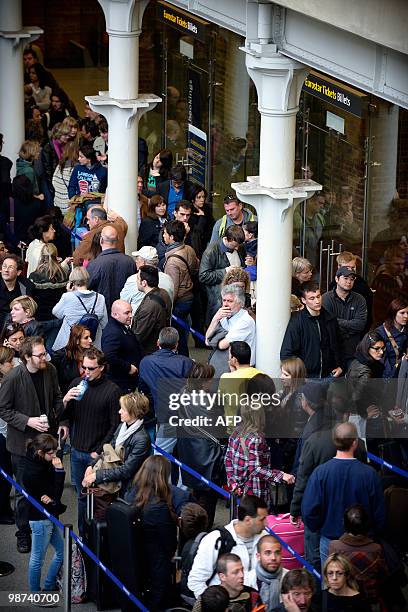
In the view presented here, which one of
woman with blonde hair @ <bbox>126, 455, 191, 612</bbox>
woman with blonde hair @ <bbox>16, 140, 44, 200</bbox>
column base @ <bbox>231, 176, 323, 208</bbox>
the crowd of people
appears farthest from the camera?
woman with blonde hair @ <bbox>16, 140, 44, 200</bbox>

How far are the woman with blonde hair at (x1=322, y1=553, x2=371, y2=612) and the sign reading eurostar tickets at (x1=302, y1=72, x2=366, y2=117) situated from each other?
6.90 m

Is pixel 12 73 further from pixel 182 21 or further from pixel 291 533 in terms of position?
pixel 291 533

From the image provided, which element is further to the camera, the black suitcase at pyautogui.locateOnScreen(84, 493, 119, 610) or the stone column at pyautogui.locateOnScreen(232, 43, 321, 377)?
the stone column at pyautogui.locateOnScreen(232, 43, 321, 377)

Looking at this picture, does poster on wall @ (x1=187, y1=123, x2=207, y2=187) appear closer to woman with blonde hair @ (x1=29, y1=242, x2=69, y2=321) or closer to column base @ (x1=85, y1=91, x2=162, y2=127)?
column base @ (x1=85, y1=91, x2=162, y2=127)

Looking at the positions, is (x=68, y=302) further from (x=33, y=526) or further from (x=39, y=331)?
(x=33, y=526)

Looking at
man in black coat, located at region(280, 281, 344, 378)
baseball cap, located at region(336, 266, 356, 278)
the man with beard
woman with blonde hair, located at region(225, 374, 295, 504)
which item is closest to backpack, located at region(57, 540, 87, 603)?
woman with blonde hair, located at region(225, 374, 295, 504)

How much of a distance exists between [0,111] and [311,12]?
8626 mm

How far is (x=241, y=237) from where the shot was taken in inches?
594

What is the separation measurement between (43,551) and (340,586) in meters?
2.70

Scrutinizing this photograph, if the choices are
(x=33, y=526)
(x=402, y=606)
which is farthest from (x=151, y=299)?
(x=402, y=606)

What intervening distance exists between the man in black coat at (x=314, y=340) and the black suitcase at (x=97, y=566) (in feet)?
8.27

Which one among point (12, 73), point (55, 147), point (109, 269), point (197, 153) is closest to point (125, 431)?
point (109, 269)

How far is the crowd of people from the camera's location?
408 inches

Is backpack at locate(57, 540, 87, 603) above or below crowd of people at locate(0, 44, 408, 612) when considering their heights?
below
